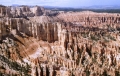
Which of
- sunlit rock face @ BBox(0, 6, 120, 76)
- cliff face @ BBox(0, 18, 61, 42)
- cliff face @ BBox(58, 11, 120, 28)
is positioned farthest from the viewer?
cliff face @ BBox(58, 11, 120, 28)

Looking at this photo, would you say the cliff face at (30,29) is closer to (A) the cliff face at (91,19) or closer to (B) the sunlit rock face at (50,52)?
(B) the sunlit rock face at (50,52)

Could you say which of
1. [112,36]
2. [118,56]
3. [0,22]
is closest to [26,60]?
[0,22]

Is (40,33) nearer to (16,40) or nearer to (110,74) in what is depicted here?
(16,40)

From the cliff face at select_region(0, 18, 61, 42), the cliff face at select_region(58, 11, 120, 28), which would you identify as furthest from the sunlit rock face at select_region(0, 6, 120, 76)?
the cliff face at select_region(58, 11, 120, 28)

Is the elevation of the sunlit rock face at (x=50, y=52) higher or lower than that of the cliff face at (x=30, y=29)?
lower

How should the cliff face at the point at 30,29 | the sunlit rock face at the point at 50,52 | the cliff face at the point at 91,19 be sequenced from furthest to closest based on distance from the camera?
the cliff face at the point at 91,19
the cliff face at the point at 30,29
the sunlit rock face at the point at 50,52

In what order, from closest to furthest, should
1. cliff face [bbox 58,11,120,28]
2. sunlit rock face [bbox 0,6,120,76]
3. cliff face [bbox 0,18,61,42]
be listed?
sunlit rock face [bbox 0,6,120,76], cliff face [bbox 0,18,61,42], cliff face [bbox 58,11,120,28]

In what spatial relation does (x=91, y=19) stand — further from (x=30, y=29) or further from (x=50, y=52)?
(x=50, y=52)

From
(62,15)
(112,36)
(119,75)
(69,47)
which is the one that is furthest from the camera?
(62,15)

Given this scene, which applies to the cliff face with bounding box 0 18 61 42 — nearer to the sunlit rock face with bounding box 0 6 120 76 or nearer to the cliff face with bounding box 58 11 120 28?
the sunlit rock face with bounding box 0 6 120 76

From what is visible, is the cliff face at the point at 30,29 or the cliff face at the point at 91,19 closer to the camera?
the cliff face at the point at 30,29

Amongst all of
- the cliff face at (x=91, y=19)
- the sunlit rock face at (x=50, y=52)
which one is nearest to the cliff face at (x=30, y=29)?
the sunlit rock face at (x=50, y=52)
